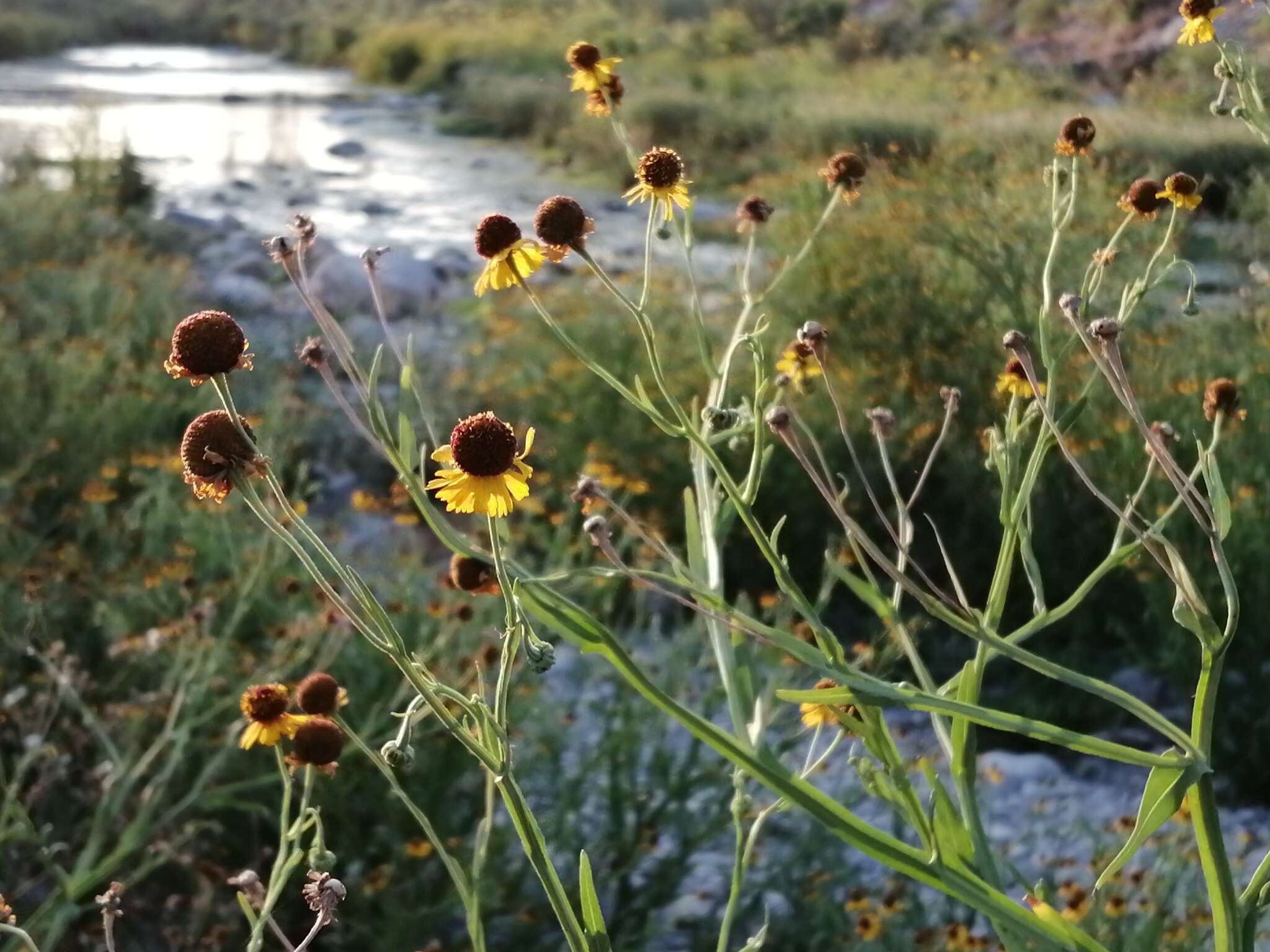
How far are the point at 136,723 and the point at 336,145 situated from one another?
9960 mm

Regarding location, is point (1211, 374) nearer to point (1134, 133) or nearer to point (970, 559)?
point (970, 559)

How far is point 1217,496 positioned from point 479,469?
0.42m

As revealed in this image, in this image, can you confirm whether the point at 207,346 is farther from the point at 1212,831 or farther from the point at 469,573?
the point at 1212,831

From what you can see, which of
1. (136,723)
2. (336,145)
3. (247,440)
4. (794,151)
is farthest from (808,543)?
(336,145)

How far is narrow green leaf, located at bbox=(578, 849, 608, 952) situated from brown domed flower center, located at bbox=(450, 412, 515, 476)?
20 centimetres

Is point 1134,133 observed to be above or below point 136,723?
above

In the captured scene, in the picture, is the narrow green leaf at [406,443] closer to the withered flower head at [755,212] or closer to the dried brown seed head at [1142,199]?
the withered flower head at [755,212]

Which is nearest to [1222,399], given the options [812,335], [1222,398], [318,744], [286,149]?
[1222,398]

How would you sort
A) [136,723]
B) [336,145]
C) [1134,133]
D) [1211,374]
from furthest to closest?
[336,145]
[1134,133]
[1211,374]
[136,723]

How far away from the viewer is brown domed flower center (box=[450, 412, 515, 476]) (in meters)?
0.72

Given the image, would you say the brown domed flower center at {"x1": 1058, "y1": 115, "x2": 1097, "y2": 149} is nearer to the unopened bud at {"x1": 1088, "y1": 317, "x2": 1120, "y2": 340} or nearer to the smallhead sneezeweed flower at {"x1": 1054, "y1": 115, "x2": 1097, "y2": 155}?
the smallhead sneezeweed flower at {"x1": 1054, "y1": 115, "x2": 1097, "y2": 155}

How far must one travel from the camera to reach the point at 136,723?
156 cm

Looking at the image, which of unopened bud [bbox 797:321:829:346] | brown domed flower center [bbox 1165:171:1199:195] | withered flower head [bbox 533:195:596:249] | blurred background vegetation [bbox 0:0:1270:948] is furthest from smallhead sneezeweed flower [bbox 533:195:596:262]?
blurred background vegetation [bbox 0:0:1270:948]

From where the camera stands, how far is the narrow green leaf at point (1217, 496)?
0.76 m
